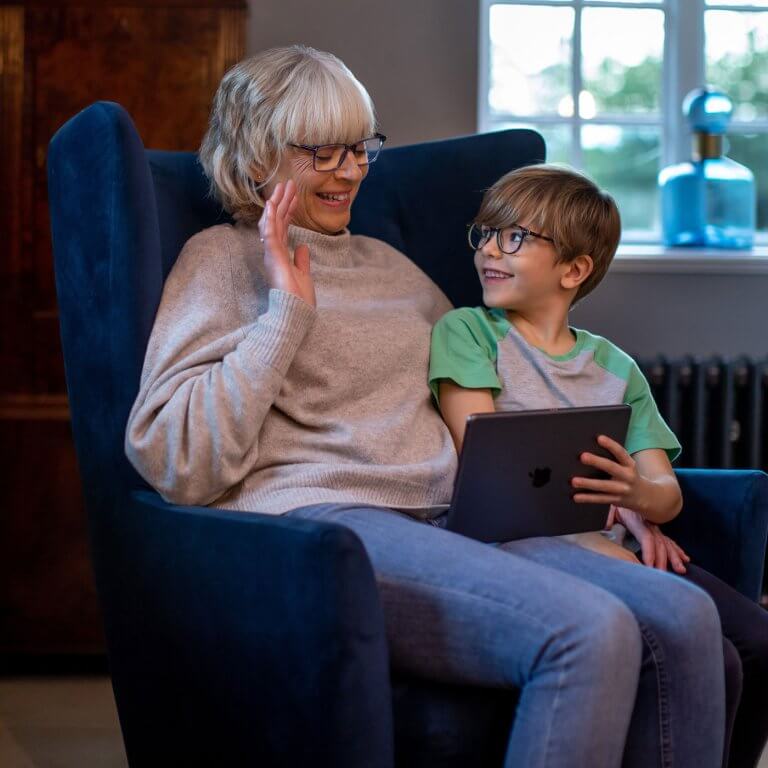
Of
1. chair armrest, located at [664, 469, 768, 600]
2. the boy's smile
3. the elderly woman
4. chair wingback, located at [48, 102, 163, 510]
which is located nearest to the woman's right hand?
the elderly woman

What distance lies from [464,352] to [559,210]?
271 mm

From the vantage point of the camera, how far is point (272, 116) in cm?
155

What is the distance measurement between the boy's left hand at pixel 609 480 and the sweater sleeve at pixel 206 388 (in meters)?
0.42

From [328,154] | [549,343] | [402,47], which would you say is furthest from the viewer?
[402,47]

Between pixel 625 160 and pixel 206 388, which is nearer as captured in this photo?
pixel 206 388

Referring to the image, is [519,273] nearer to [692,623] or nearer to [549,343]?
[549,343]

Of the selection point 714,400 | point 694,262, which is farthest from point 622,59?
point 714,400

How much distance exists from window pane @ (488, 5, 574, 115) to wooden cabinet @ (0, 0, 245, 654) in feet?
2.67

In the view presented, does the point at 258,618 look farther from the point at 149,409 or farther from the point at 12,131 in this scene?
the point at 12,131

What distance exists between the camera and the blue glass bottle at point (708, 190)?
2.69 m

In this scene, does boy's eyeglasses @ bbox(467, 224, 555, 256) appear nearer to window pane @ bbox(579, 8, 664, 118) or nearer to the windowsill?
the windowsill

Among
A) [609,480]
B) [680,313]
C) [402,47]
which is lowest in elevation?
[609,480]

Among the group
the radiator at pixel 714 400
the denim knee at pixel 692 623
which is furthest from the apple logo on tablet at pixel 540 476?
the radiator at pixel 714 400

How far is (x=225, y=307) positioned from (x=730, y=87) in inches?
79.8
